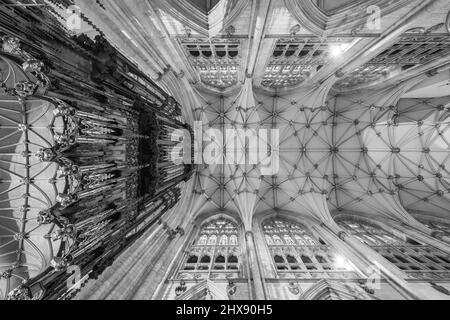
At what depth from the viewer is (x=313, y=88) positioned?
591 inches

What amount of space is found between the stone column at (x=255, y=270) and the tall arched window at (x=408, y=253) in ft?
23.7

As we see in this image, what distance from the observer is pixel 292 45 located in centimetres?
1167

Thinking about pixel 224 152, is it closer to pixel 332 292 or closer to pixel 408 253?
pixel 332 292

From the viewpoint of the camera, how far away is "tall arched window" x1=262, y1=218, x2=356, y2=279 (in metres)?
10.1

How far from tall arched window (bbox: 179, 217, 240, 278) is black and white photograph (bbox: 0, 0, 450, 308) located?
133 millimetres

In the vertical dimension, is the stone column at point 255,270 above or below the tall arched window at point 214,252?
above

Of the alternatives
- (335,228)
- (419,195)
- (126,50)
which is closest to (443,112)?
(419,195)

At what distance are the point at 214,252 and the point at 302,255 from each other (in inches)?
212

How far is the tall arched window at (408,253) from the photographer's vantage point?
9.55 meters

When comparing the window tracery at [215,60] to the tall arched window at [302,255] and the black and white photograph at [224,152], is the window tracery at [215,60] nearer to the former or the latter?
the black and white photograph at [224,152]

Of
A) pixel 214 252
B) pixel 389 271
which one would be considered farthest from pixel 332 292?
pixel 214 252

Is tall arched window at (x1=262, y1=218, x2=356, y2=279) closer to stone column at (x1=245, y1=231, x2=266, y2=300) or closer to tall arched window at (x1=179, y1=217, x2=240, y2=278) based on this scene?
stone column at (x1=245, y1=231, x2=266, y2=300)

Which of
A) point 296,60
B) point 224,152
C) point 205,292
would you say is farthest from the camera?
point 224,152

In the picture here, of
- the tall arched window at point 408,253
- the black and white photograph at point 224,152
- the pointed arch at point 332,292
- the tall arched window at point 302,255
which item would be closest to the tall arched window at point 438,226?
the black and white photograph at point 224,152
